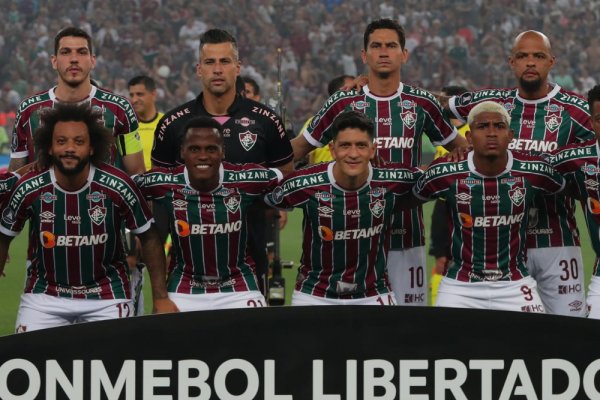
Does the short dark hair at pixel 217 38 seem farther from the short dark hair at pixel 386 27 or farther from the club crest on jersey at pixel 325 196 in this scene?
the club crest on jersey at pixel 325 196

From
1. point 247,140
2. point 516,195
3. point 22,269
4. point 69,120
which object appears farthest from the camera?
point 22,269

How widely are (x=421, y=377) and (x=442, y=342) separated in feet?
0.45

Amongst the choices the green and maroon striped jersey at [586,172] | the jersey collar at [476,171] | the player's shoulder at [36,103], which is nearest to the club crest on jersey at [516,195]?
the jersey collar at [476,171]

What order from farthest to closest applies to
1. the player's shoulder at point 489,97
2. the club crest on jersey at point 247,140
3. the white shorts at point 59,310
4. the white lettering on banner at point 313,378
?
1. the player's shoulder at point 489,97
2. the club crest on jersey at point 247,140
3. the white shorts at point 59,310
4. the white lettering on banner at point 313,378

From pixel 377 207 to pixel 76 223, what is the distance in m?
1.49

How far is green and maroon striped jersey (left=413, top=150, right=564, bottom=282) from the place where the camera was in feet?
20.5

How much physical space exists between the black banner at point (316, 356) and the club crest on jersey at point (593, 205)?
222cm

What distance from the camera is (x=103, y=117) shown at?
6.93 meters

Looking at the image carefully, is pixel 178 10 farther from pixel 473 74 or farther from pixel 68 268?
pixel 68 268

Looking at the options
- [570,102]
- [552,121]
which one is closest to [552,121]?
[552,121]

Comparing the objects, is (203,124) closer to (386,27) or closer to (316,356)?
(386,27)

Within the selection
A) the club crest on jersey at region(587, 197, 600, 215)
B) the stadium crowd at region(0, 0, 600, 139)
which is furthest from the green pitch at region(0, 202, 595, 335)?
the stadium crowd at region(0, 0, 600, 139)

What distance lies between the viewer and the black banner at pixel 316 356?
417 centimetres

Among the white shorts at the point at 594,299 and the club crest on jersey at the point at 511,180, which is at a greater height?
the club crest on jersey at the point at 511,180
